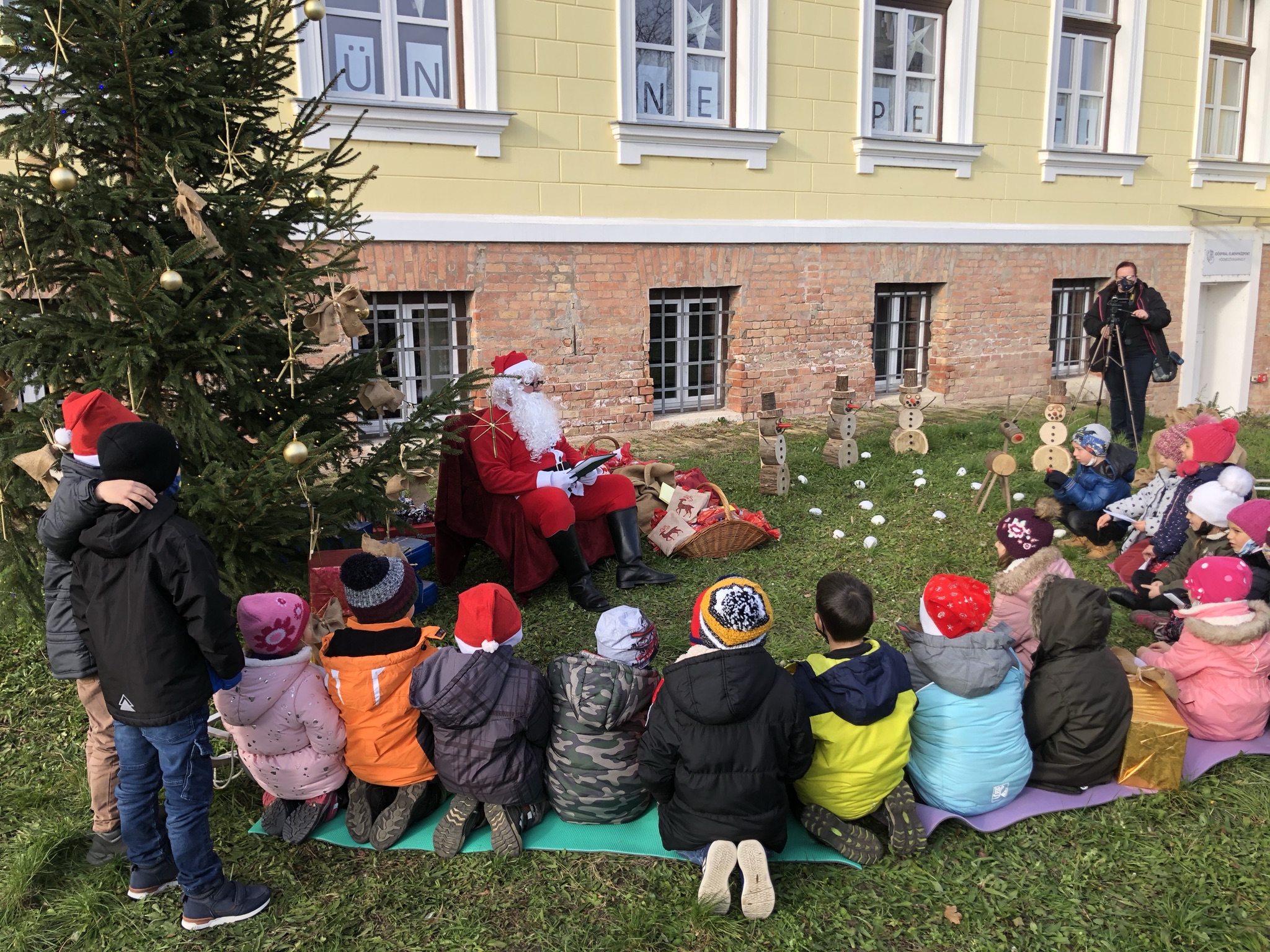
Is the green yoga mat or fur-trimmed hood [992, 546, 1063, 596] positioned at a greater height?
fur-trimmed hood [992, 546, 1063, 596]

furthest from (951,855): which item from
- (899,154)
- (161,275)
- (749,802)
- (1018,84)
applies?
(1018,84)

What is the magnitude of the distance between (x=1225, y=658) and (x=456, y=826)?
2.94 metres

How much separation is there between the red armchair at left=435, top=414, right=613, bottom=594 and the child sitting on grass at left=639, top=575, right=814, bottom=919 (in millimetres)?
2360

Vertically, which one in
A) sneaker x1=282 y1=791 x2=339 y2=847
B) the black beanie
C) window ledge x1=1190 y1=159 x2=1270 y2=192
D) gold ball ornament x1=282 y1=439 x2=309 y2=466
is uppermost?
window ledge x1=1190 y1=159 x2=1270 y2=192

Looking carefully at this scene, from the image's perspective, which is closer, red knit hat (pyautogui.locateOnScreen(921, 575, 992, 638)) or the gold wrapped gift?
red knit hat (pyautogui.locateOnScreen(921, 575, 992, 638))

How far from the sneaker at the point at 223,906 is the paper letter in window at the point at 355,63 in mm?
6702

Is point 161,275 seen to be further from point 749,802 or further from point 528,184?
point 528,184

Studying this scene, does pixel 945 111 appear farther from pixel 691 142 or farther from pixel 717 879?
pixel 717 879

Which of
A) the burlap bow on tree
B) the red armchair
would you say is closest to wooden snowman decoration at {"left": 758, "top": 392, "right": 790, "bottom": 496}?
the red armchair

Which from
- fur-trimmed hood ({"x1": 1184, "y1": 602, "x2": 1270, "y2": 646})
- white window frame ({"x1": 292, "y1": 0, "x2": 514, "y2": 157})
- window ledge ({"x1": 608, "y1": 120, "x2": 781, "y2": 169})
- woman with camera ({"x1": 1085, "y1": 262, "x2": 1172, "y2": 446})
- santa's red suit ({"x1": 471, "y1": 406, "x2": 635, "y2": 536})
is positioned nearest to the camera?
fur-trimmed hood ({"x1": 1184, "y1": 602, "x2": 1270, "y2": 646})

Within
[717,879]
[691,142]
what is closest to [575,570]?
[717,879]

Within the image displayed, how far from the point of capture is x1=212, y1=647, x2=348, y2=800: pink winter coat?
308 cm

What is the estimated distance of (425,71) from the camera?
8.07 meters

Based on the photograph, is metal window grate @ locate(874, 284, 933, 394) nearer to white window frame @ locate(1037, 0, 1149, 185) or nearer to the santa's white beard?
white window frame @ locate(1037, 0, 1149, 185)
